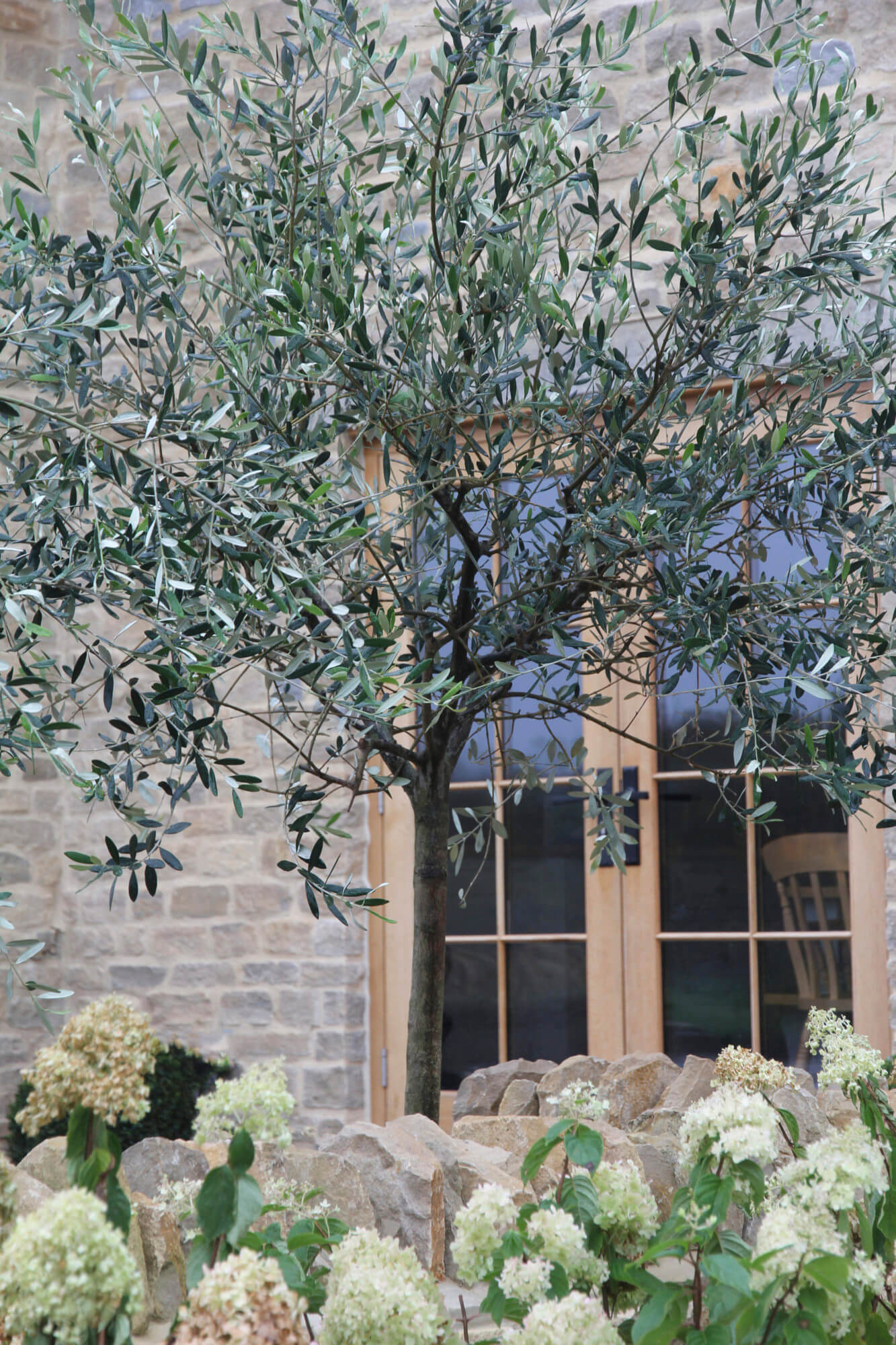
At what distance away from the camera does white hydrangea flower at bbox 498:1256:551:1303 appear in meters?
1.04

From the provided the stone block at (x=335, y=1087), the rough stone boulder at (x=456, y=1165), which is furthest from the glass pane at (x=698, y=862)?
the rough stone boulder at (x=456, y=1165)

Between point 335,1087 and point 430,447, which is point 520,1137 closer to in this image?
point 430,447

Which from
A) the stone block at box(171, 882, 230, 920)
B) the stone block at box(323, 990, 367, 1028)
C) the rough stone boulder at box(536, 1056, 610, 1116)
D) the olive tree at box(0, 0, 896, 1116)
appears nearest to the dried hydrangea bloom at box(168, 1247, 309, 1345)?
the olive tree at box(0, 0, 896, 1116)

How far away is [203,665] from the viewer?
5.37 ft

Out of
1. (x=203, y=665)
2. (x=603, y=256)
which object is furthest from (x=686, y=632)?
(x=203, y=665)

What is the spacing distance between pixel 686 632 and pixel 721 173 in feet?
10.3

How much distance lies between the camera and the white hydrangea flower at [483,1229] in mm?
1108

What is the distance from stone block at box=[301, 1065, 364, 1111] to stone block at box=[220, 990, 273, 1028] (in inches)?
12.5

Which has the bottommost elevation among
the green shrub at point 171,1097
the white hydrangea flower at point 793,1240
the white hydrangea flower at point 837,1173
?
the green shrub at point 171,1097

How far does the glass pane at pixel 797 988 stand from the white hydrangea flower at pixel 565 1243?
3.33m

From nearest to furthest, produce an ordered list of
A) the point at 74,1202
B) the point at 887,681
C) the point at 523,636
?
the point at 74,1202, the point at 523,636, the point at 887,681

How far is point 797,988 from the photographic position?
4336 mm

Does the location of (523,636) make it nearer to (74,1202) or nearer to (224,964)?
(74,1202)

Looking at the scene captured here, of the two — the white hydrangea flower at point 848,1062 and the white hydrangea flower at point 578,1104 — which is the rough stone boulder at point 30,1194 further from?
the white hydrangea flower at point 848,1062
